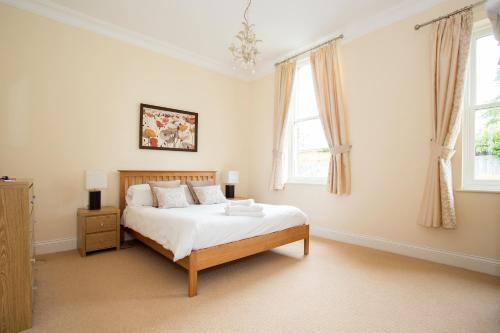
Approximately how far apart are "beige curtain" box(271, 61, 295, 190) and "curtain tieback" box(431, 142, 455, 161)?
2378 mm

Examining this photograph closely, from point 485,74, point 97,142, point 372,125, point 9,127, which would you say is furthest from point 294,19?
point 9,127

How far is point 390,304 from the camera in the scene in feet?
6.81

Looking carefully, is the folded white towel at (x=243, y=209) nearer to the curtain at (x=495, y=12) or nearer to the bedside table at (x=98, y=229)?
the bedside table at (x=98, y=229)

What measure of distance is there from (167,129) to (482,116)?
4268 mm

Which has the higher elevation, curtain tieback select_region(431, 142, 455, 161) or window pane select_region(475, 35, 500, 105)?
window pane select_region(475, 35, 500, 105)

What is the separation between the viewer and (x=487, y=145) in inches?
110

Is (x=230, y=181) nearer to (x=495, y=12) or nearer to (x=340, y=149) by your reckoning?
(x=340, y=149)

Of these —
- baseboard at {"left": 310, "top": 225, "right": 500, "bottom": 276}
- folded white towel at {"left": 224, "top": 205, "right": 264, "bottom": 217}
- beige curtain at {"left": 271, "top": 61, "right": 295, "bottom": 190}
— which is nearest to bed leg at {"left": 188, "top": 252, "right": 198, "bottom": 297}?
folded white towel at {"left": 224, "top": 205, "right": 264, "bottom": 217}

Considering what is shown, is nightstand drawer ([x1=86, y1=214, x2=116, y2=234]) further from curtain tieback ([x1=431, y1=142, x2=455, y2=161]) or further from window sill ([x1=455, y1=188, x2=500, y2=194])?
window sill ([x1=455, y1=188, x2=500, y2=194])

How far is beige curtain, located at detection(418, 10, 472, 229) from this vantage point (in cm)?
279

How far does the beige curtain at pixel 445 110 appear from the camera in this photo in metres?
2.79

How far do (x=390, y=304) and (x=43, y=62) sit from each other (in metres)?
4.68

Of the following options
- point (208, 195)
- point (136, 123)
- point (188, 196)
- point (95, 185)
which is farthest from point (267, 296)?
point (136, 123)

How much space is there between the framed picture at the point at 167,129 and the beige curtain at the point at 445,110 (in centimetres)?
360
